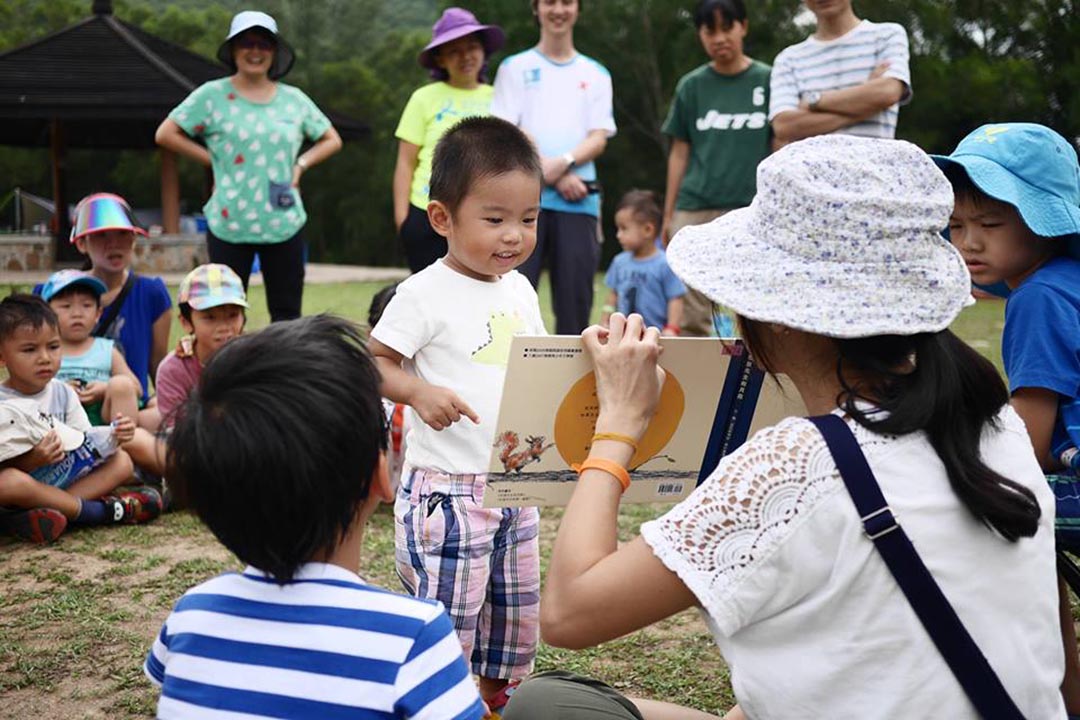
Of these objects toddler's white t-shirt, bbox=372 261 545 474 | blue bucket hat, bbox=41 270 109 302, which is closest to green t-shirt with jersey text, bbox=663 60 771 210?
blue bucket hat, bbox=41 270 109 302

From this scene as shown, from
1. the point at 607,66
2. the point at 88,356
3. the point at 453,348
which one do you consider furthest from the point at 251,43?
the point at 607,66

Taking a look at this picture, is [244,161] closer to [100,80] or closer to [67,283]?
[67,283]

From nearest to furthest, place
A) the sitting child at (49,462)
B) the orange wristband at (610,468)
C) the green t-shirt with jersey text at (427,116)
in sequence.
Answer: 1. the orange wristband at (610,468)
2. the sitting child at (49,462)
3. the green t-shirt with jersey text at (427,116)

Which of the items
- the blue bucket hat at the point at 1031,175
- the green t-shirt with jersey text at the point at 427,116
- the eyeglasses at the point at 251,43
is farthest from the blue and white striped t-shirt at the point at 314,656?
the eyeglasses at the point at 251,43

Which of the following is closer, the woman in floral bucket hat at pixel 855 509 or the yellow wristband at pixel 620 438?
the woman in floral bucket hat at pixel 855 509

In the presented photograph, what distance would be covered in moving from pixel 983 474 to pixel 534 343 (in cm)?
80

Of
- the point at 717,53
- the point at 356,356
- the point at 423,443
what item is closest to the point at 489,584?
the point at 423,443

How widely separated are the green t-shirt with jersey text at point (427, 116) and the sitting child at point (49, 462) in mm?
1710

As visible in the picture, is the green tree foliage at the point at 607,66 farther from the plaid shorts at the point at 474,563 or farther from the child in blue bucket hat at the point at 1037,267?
the plaid shorts at the point at 474,563

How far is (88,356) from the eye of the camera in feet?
16.3

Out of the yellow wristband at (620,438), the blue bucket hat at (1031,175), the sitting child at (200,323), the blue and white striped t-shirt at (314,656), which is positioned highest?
the blue bucket hat at (1031,175)

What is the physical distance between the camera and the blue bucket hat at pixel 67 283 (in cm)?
488

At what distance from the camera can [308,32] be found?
1463 inches

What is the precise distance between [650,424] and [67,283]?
3526 millimetres
